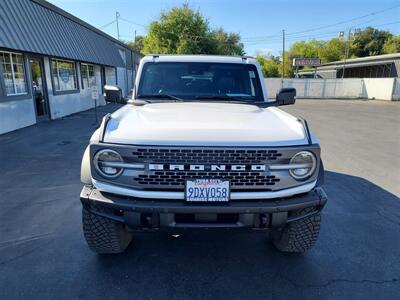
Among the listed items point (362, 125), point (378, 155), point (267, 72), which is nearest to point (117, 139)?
point (378, 155)

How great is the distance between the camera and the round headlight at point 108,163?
93.0 inches

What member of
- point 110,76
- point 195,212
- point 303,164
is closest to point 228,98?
point 303,164

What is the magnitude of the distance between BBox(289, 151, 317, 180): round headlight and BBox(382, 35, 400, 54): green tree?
6942 cm

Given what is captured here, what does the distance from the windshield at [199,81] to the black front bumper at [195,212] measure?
1.78 meters

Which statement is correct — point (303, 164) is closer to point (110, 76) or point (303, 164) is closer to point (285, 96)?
point (285, 96)

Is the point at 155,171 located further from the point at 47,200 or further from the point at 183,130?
the point at 47,200

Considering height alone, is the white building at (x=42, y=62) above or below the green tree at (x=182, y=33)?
below

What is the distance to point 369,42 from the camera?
6306 cm

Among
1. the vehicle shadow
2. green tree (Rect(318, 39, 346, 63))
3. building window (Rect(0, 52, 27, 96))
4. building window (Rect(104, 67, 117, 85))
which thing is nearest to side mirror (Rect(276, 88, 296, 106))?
the vehicle shadow

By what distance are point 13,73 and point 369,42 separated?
70630 millimetres

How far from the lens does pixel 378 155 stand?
746cm

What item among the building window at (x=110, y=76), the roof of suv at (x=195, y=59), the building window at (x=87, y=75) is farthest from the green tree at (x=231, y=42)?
the roof of suv at (x=195, y=59)

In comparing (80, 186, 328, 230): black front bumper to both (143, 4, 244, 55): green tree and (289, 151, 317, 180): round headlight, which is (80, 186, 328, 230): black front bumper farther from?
(143, 4, 244, 55): green tree

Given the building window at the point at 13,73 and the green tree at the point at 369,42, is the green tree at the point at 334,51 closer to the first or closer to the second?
the green tree at the point at 369,42
